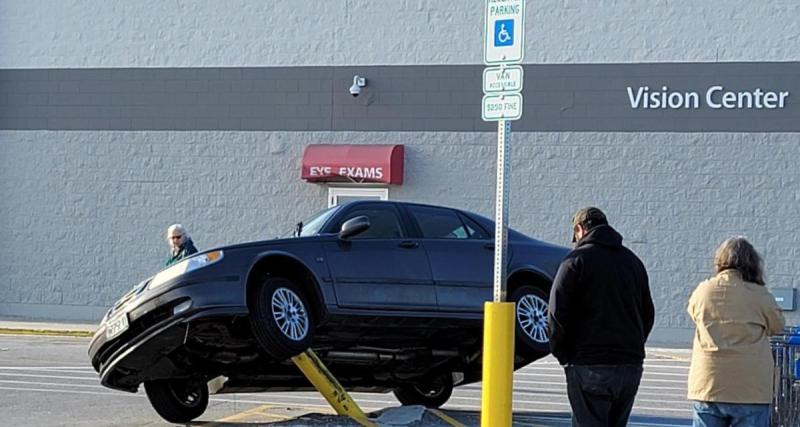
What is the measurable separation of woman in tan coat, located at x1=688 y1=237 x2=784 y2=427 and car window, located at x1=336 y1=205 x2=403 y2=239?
4298 millimetres

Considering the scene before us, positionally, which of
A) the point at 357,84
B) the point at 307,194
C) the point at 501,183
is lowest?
the point at 307,194

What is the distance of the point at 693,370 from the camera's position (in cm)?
677

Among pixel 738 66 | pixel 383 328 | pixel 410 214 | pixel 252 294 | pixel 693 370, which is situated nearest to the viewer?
pixel 693 370

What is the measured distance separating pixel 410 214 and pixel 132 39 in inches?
673

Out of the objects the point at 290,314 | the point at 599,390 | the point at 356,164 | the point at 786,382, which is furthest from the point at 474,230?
the point at 356,164

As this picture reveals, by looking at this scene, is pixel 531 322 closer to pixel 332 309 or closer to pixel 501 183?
pixel 332 309

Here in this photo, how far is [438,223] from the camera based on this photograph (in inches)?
439

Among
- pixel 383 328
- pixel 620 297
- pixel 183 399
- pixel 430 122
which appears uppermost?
pixel 430 122

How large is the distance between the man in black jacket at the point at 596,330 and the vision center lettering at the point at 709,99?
→ 17.2m

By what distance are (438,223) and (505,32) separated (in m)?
3.57

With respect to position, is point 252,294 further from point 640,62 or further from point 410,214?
point 640,62

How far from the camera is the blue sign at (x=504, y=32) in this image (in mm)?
7781

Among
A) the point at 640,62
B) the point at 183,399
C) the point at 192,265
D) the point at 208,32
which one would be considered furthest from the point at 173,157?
the point at 192,265

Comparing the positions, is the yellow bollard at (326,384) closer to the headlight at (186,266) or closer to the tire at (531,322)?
the headlight at (186,266)
